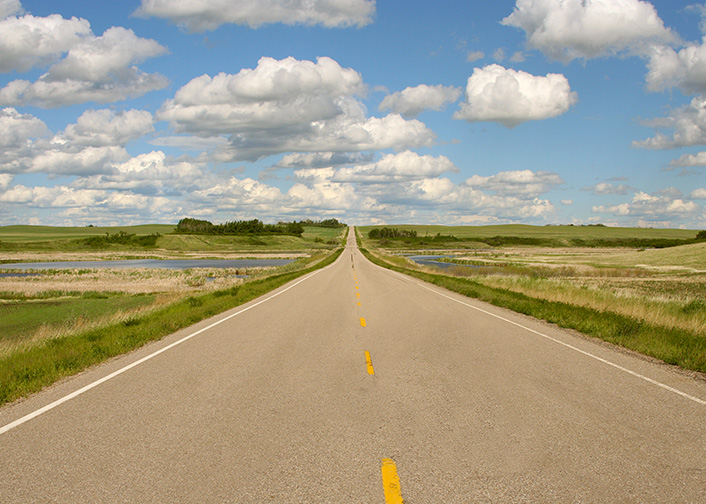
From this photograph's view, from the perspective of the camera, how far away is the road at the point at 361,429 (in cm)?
446

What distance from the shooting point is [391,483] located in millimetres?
4500

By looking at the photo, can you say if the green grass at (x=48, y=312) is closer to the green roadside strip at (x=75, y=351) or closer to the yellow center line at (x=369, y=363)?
the green roadside strip at (x=75, y=351)

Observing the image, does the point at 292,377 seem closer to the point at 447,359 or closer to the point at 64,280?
the point at 447,359

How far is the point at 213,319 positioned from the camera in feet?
52.6

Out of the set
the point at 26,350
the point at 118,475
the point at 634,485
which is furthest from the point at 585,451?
the point at 26,350

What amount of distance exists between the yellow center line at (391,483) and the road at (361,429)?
17 millimetres

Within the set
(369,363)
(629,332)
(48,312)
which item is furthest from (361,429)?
(48,312)

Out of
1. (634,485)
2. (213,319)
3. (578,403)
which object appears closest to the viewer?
(634,485)

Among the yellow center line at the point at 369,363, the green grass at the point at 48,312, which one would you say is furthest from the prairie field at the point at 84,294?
the yellow center line at the point at 369,363

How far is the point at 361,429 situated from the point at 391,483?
1.34 metres

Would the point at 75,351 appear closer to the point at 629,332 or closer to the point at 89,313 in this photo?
the point at 629,332

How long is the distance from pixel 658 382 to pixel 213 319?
474 inches

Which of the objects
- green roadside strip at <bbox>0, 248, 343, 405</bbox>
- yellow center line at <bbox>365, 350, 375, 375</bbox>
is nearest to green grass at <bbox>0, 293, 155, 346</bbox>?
green roadside strip at <bbox>0, 248, 343, 405</bbox>

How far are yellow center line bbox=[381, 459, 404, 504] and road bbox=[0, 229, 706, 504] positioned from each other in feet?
0.06
